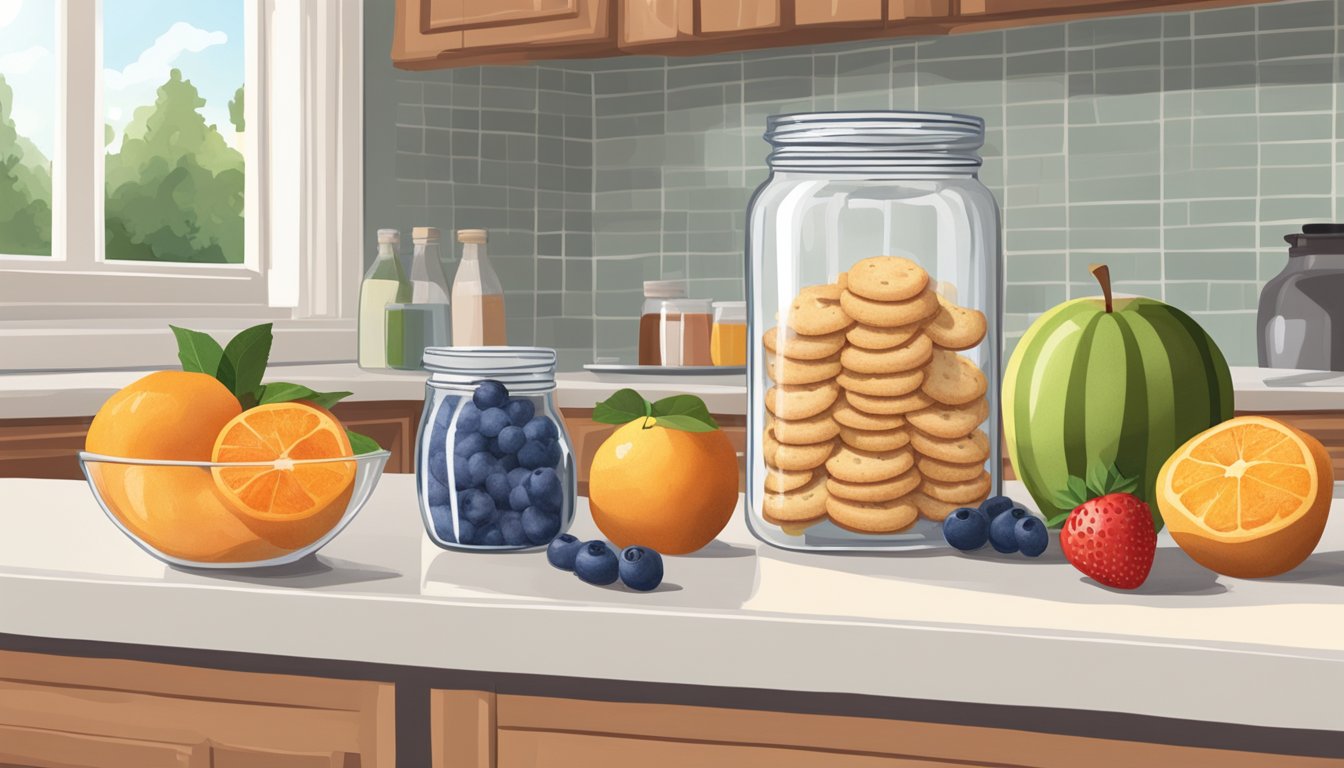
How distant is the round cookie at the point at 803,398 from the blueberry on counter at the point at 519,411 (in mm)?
169

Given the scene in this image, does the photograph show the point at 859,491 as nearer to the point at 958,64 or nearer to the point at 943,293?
the point at 943,293

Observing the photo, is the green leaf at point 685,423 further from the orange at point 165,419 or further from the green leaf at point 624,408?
the orange at point 165,419

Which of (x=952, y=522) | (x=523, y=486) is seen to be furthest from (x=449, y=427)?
(x=952, y=522)

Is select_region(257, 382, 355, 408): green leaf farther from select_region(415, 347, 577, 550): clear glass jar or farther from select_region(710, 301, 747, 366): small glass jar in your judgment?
select_region(710, 301, 747, 366): small glass jar

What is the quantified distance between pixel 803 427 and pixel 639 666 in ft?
0.85

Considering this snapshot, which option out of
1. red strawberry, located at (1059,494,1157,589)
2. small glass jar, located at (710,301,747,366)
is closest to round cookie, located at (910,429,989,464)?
red strawberry, located at (1059,494,1157,589)

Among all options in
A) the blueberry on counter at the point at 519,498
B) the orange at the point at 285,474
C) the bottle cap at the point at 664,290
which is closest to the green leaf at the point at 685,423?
the blueberry on counter at the point at 519,498

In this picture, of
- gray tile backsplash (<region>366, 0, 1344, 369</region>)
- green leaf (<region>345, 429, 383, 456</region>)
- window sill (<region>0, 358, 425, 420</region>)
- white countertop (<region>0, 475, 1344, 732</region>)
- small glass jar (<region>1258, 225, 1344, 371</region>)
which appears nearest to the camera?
white countertop (<region>0, 475, 1344, 732</region>)

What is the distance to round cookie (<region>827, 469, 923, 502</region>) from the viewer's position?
97cm

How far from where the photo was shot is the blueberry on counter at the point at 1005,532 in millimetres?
966

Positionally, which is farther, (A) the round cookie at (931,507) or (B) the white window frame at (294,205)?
(B) the white window frame at (294,205)

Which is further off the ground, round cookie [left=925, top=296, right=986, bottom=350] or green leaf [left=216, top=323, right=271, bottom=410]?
round cookie [left=925, top=296, right=986, bottom=350]

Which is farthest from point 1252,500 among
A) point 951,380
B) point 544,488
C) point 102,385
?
point 102,385

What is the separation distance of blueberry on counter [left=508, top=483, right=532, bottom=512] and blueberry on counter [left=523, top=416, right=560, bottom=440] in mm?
36
